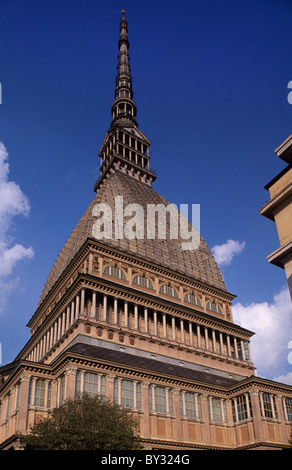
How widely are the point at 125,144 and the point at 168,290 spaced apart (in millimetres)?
40599

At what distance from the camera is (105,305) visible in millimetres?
56250

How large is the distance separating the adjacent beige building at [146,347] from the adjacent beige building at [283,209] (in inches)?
944

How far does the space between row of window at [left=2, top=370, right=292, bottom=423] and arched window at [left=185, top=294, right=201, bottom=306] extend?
19.4 meters

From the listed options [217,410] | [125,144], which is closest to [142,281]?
[217,410]

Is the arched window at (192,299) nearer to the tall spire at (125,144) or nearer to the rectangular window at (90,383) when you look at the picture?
the rectangular window at (90,383)

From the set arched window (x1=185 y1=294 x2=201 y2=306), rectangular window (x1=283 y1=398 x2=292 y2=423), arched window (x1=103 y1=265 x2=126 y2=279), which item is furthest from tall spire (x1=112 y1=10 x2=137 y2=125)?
rectangular window (x1=283 y1=398 x2=292 y2=423)

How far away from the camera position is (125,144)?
95.6 m

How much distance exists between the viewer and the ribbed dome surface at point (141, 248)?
68.4m

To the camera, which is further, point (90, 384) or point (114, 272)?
point (114, 272)

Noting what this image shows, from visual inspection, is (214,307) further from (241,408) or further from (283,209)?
(283,209)

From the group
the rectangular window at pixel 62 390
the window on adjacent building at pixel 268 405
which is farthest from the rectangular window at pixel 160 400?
the window on adjacent building at pixel 268 405

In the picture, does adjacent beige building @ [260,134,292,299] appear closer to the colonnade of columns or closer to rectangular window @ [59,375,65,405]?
rectangular window @ [59,375,65,405]
